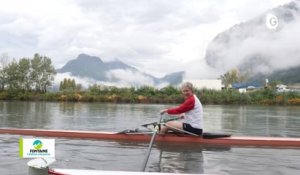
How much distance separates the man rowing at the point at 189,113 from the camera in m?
11.1

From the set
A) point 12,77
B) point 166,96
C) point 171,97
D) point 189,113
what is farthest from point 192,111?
point 12,77

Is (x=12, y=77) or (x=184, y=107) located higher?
(x=12, y=77)

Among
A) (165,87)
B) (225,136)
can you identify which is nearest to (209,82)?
(165,87)

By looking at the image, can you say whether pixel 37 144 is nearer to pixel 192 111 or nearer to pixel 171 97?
pixel 192 111

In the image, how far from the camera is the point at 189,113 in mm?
11422

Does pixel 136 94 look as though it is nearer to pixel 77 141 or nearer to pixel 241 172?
pixel 77 141

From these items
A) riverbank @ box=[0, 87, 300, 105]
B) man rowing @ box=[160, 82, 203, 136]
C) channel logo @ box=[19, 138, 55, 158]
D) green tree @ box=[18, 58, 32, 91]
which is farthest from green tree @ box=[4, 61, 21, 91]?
channel logo @ box=[19, 138, 55, 158]

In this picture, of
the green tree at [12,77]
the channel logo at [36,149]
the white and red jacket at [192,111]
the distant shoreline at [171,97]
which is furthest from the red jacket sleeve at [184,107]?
the green tree at [12,77]

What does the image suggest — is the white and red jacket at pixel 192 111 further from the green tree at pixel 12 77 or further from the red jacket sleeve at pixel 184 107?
the green tree at pixel 12 77

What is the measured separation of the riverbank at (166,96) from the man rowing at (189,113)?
42546mm

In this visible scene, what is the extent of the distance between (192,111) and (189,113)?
0.10 metres

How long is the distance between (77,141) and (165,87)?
4776 centimetres

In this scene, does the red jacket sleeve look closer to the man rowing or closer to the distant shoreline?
the man rowing

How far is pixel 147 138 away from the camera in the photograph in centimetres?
1170
